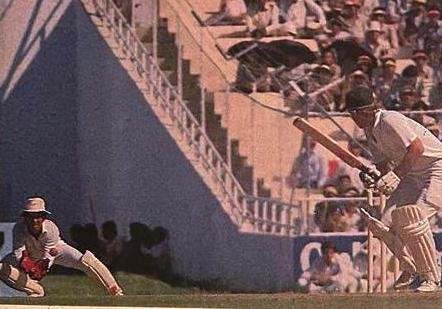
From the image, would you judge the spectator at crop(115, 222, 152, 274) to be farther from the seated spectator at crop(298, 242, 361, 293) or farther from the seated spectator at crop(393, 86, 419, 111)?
the seated spectator at crop(393, 86, 419, 111)

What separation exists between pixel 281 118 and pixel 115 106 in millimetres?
1274

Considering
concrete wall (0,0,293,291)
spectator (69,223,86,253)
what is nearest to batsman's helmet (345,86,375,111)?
concrete wall (0,0,293,291)

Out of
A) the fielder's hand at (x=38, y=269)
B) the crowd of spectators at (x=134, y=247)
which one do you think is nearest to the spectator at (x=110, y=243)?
the crowd of spectators at (x=134, y=247)

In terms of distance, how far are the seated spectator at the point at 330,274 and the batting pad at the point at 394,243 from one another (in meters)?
1.67

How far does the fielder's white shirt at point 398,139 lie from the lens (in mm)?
11773

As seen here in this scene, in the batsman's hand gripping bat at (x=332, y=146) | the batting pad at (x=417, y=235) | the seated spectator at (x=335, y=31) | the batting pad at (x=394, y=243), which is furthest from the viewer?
the seated spectator at (x=335, y=31)

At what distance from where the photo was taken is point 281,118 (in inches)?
539

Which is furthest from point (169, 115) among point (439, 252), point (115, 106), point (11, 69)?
point (439, 252)

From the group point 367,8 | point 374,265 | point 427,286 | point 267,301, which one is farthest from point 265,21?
point 267,301

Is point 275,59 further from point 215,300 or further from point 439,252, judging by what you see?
point 215,300

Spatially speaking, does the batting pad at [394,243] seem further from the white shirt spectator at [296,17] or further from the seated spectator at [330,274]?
the white shirt spectator at [296,17]

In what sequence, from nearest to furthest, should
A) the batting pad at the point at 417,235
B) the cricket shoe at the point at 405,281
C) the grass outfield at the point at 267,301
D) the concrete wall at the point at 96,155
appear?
the grass outfield at the point at 267,301 → the batting pad at the point at 417,235 → the cricket shoe at the point at 405,281 → the concrete wall at the point at 96,155

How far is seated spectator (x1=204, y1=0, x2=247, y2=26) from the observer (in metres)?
13.7

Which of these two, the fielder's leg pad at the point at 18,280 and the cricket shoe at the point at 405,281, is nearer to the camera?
the cricket shoe at the point at 405,281
